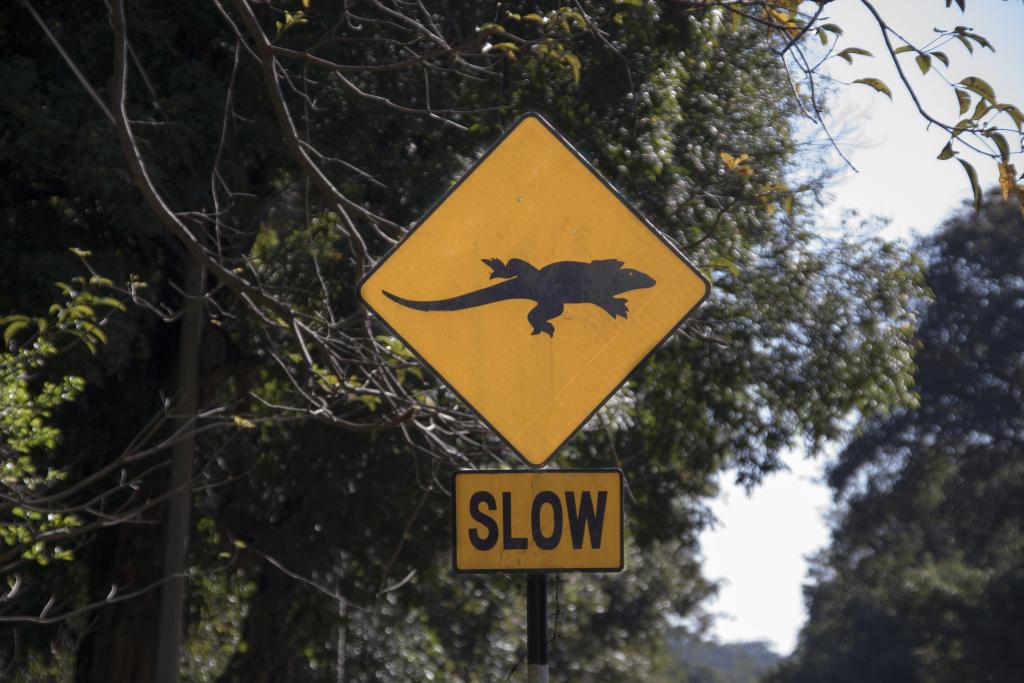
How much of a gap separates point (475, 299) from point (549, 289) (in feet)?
0.65

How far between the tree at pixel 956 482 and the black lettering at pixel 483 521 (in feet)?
108

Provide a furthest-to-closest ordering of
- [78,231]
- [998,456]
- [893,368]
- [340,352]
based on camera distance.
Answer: [998,456] → [893,368] → [78,231] → [340,352]

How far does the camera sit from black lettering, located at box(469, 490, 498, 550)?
3752 mm

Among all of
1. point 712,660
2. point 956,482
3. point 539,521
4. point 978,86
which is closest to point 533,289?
point 539,521

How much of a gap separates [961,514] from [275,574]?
1197 inches

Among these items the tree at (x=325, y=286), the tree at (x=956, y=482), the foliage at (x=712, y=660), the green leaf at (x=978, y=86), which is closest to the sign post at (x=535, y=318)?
the green leaf at (x=978, y=86)

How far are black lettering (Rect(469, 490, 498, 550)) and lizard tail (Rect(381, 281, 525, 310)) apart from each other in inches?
19.6

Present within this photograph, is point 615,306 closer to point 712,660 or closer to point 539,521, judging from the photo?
point 539,521

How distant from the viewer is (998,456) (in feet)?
129

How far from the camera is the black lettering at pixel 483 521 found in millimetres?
3752

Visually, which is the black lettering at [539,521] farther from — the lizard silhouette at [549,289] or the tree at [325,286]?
the tree at [325,286]

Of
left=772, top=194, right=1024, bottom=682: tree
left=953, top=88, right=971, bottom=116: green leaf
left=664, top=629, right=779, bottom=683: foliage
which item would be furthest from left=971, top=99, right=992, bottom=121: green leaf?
left=664, top=629, right=779, bottom=683: foliage

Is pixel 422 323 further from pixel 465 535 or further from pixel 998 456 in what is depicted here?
pixel 998 456

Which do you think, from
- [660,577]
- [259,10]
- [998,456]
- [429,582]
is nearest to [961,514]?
[998,456]
